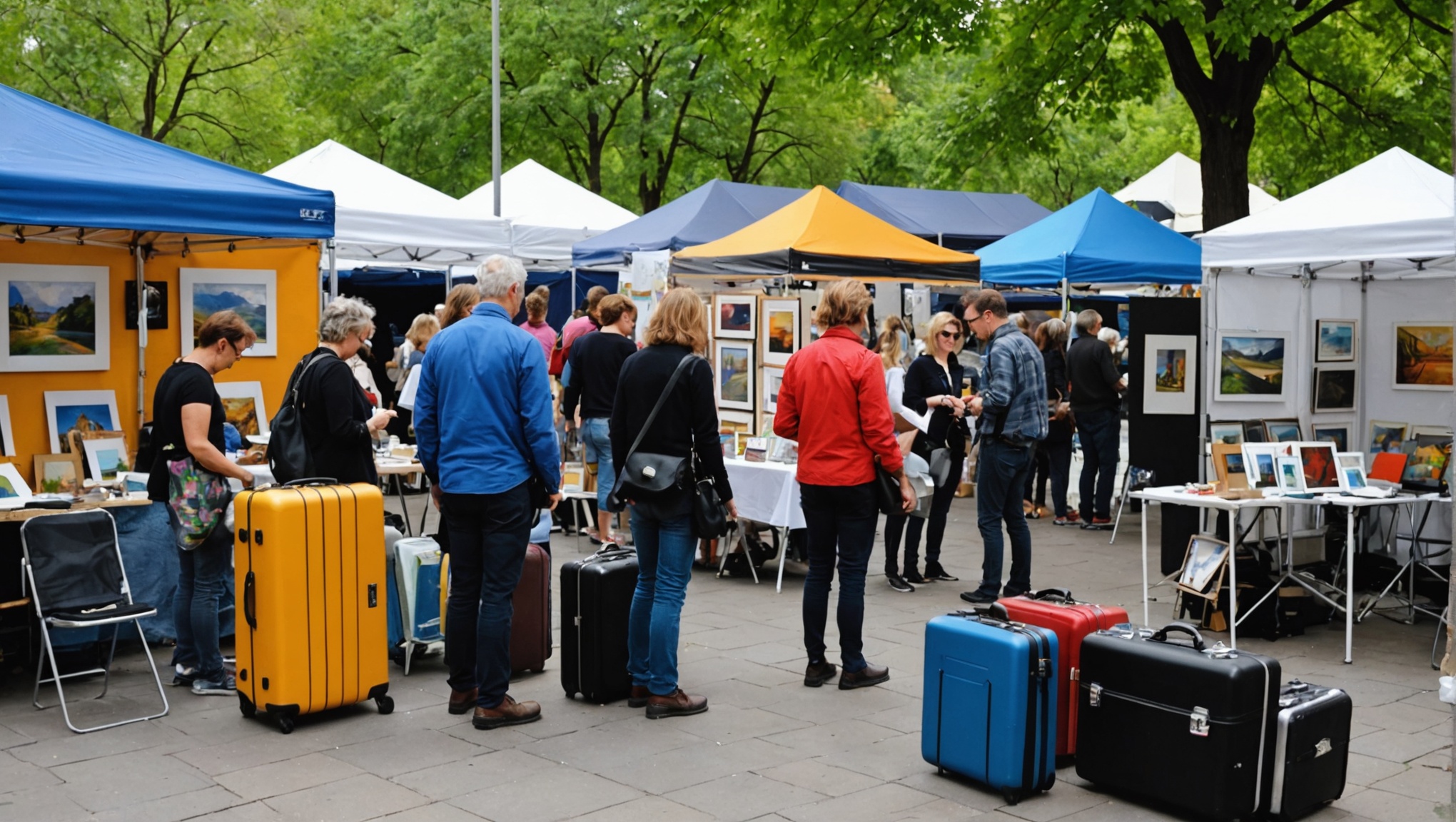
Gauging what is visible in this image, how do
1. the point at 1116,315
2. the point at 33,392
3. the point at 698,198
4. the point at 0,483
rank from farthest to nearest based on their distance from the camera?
the point at 1116,315, the point at 698,198, the point at 33,392, the point at 0,483

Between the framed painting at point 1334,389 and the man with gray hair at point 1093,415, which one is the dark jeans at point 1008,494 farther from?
the man with gray hair at point 1093,415

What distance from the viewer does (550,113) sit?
23.6m

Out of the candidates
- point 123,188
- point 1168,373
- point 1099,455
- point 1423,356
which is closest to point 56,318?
point 123,188

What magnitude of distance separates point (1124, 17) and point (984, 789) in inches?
385

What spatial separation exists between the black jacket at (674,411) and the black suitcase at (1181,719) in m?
1.68

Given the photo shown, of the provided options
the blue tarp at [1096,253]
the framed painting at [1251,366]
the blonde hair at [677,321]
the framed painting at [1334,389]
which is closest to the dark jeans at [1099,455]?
the blue tarp at [1096,253]

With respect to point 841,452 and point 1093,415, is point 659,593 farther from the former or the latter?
point 1093,415

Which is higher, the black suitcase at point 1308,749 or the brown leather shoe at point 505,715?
the black suitcase at point 1308,749

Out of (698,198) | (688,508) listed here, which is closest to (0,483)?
(688,508)

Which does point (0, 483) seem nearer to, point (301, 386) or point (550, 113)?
point (301, 386)

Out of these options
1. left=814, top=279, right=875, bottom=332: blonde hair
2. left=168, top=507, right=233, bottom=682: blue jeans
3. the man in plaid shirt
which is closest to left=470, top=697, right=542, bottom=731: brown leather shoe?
left=168, top=507, right=233, bottom=682: blue jeans

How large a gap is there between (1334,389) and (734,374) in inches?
155

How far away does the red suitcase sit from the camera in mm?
4789

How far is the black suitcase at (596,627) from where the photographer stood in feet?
18.7
